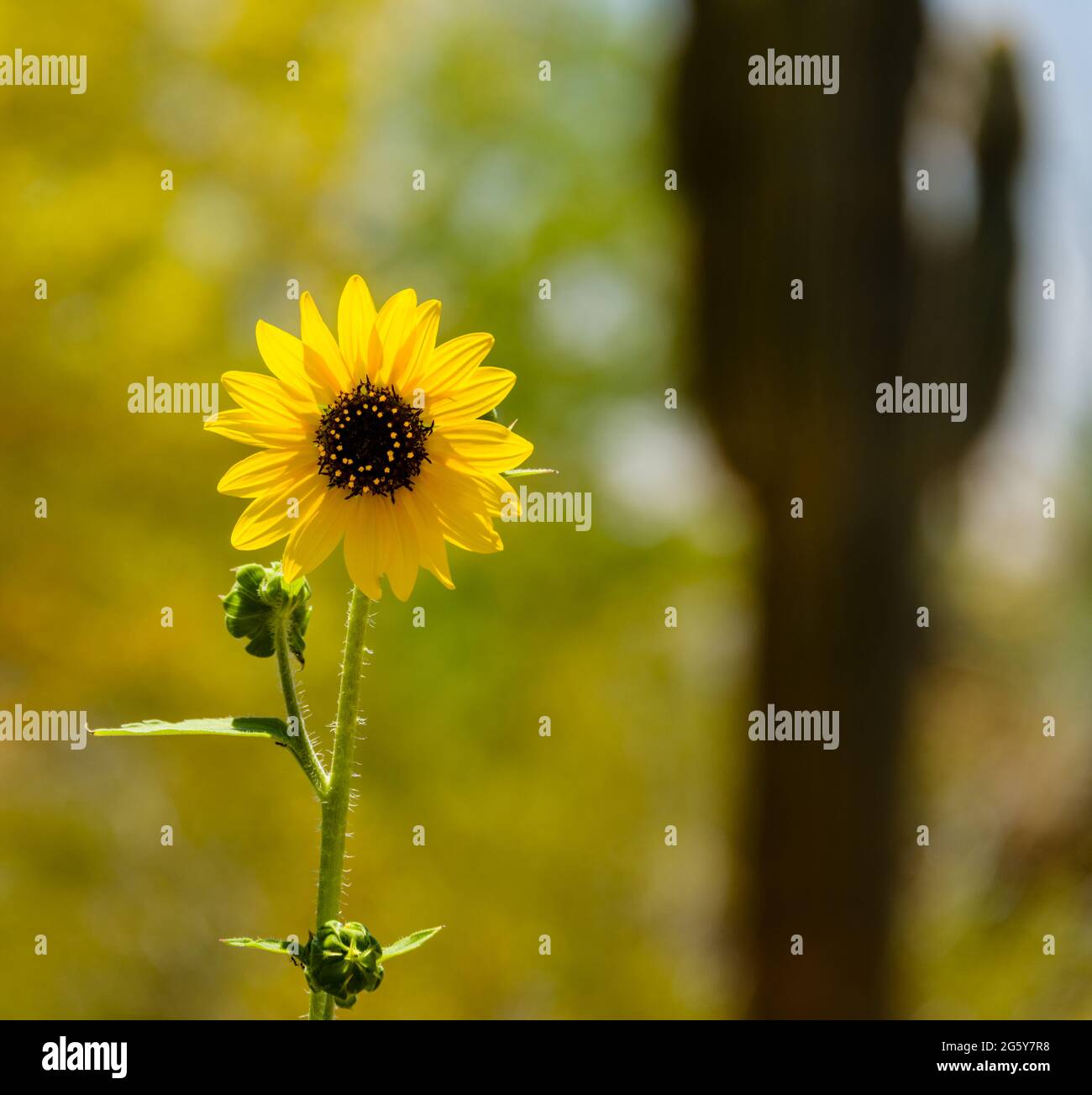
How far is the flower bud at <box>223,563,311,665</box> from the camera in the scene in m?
0.64

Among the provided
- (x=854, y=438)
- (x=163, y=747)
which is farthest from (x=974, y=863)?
(x=163, y=747)

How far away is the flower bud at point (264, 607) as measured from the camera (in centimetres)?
64

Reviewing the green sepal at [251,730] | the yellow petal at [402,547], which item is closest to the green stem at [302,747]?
the green sepal at [251,730]

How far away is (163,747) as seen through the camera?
3641 millimetres

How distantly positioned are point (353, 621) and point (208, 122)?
3712mm

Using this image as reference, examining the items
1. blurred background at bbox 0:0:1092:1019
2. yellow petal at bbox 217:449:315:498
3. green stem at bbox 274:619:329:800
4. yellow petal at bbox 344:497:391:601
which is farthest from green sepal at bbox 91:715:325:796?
blurred background at bbox 0:0:1092:1019

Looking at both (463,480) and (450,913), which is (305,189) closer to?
(450,913)

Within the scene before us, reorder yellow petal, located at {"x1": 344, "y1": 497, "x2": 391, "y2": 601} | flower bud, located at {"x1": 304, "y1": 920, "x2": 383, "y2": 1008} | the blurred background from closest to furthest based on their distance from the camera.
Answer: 1. flower bud, located at {"x1": 304, "y1": 920, "x2": 383, "y2": 1008}
2. yellow petal, located at {"x1": 344, "y1": 497, "x2": 391, "y2": 601}
3. the blurred background

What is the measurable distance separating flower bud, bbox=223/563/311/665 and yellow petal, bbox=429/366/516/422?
6.1 inches

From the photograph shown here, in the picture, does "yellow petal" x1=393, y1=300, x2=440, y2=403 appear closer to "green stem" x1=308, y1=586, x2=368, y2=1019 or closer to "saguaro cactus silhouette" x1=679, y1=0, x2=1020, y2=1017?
"green stem" x1=308, y1=586, x2=368, y2=1019

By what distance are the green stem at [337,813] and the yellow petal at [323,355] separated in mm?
258

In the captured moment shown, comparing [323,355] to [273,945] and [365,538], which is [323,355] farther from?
[273,945]

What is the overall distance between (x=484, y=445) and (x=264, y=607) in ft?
0.60

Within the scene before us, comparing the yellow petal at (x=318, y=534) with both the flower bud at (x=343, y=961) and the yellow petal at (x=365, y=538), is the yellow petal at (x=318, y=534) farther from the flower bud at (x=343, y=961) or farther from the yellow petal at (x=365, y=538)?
the flower bud at (x=343, y=961)
